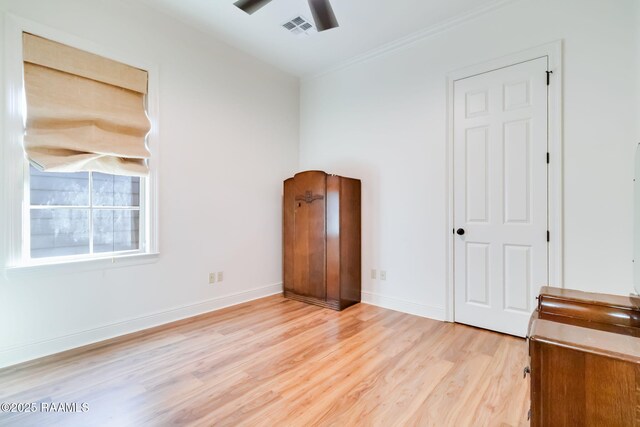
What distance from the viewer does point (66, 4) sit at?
237 cm

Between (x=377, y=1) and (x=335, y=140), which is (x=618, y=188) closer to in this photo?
(x=377, y=1)

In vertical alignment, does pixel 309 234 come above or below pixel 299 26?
below

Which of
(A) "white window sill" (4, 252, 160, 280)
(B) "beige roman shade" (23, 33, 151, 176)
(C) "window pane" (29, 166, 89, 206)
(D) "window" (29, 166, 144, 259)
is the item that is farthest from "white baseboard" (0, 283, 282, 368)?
(B) "beige roman shade" (23, 33, 151, 176)

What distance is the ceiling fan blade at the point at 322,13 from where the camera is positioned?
87.0 inches

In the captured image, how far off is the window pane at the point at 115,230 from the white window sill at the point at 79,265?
0.14 meters

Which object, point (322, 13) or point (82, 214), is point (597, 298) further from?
point (82, 214)

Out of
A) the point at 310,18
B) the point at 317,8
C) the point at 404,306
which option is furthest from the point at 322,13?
the point at 404,306

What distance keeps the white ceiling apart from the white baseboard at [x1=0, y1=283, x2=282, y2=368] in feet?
9.50

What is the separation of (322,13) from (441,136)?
162cm

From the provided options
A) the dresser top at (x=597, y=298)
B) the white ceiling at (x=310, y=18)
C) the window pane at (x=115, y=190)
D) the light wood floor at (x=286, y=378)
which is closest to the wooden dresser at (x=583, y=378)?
the dresser top at (x=597, y=298)

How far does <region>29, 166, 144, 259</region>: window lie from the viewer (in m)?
2.34

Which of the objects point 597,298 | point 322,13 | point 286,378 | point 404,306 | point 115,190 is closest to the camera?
point 597,298

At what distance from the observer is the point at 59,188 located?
95.5 inches

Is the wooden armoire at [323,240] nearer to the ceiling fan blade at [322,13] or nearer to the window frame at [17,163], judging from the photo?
the ceiling fan blade at [322,13]
